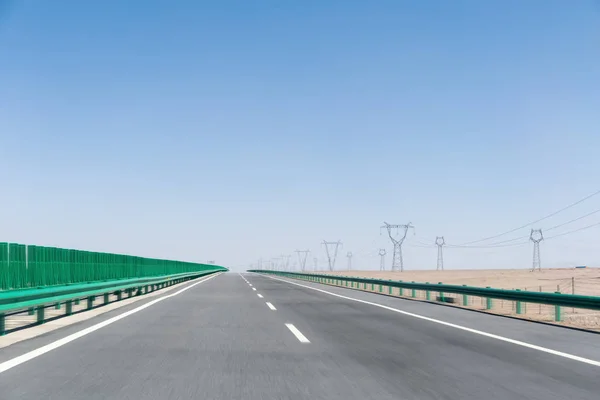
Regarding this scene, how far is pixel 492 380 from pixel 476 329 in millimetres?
5468

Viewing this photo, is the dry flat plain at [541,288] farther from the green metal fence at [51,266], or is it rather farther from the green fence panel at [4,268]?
the green fence panel at [4,268]

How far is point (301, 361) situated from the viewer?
782cm

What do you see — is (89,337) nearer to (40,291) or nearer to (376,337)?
(40,291)

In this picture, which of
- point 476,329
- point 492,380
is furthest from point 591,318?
point 492,380

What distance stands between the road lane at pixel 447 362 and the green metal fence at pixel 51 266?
624 centimetres

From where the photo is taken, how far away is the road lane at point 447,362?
6.12 metres

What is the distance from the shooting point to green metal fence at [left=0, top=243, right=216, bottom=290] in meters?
12.6

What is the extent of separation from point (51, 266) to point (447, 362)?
10.8m

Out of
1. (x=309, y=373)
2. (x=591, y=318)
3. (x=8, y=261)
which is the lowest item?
(x=591, y=318)

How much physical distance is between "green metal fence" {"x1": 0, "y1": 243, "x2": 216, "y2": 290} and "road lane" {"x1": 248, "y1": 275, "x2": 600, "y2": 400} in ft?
20.5

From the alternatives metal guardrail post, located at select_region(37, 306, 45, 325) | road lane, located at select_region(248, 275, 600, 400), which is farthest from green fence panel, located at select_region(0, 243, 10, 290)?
road lane, located at select_region(248, 275, 600, 400)

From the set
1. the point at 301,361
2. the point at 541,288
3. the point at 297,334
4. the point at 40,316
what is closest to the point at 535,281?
the point at 541,288

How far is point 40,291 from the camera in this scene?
1127 centimetres

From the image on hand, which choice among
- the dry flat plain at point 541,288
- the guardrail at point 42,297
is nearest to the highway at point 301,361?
the guardrail at point 42,297
